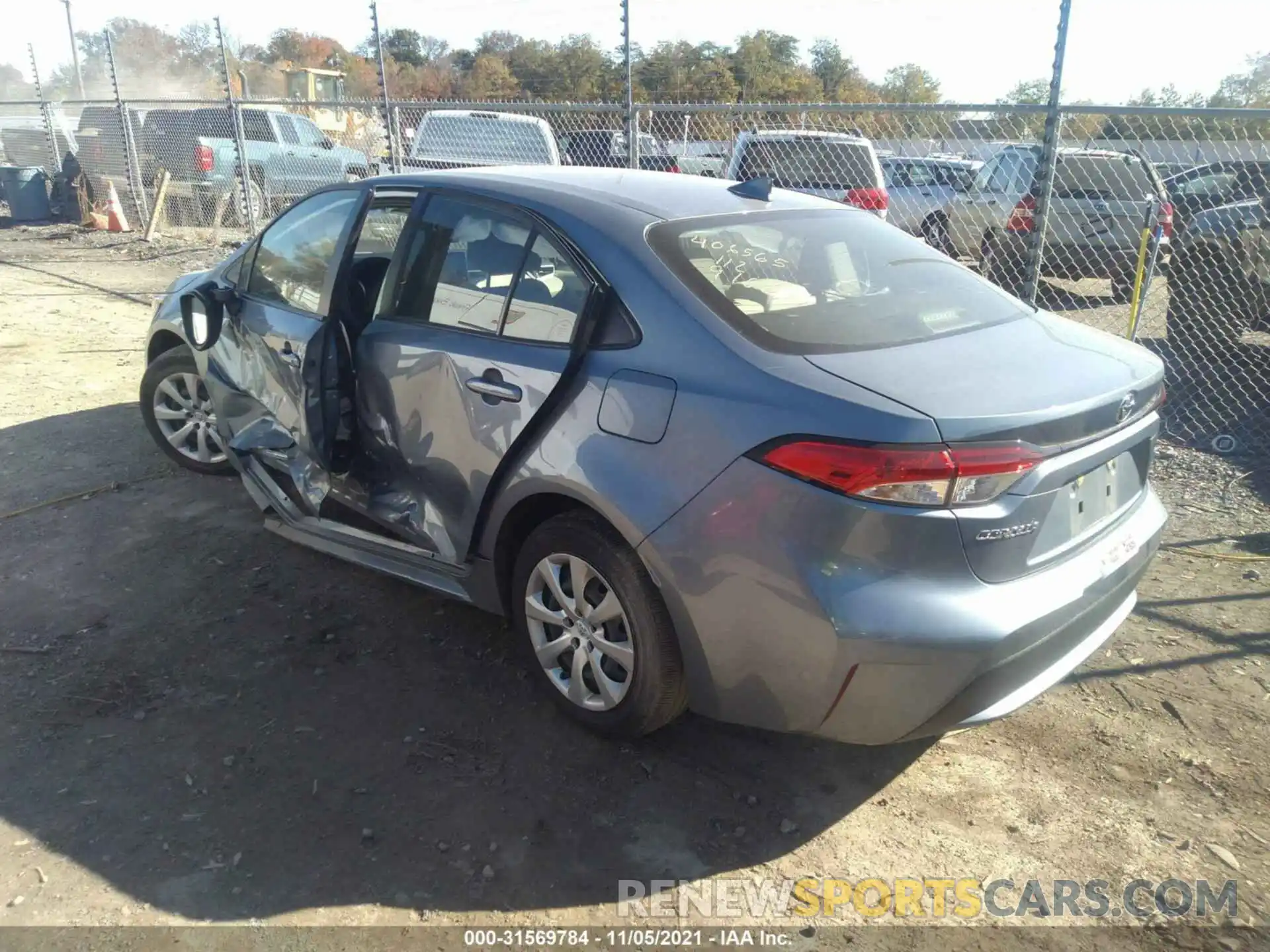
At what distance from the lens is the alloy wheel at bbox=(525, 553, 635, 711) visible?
2.95 m

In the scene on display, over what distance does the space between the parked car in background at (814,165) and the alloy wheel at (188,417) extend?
6.11m

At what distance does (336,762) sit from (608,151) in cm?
1153

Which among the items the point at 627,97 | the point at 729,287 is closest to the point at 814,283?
the point at 729,287

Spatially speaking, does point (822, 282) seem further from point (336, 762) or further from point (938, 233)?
point (938, 233)

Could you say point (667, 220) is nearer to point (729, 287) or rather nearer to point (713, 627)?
point (729, 287)

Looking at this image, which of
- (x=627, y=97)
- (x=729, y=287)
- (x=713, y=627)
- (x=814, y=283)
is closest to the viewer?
(x=713, y=627)

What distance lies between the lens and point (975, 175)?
11.1 m

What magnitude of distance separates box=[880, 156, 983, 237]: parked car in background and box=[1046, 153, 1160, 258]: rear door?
47.5 inches

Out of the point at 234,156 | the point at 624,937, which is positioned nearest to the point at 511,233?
the point at 624,937

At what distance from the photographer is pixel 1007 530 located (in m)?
2.44

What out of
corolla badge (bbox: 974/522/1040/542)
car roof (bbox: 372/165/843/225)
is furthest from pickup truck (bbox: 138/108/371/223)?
corolla badge (bbox: 974/522/1040/542)

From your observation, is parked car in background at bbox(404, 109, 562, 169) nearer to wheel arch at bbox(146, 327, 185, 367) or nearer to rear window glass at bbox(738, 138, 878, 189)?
rear window glass at bbox(738, 138, 878, 189)

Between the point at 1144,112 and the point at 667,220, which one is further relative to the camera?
the point at 1144,112

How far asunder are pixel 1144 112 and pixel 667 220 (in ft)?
12.1
